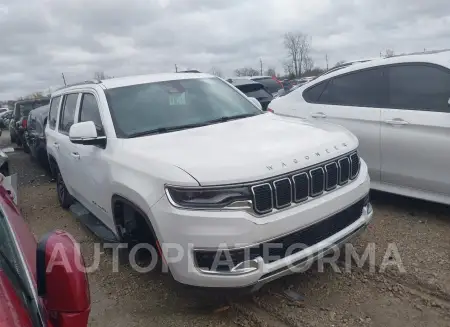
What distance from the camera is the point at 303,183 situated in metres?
3.09

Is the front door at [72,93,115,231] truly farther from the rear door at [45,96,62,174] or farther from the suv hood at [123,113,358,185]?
the rear door at [45,96,62,174]

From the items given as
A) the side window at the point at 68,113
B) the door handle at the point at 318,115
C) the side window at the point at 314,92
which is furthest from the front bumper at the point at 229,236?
the side window at the point at 314,92

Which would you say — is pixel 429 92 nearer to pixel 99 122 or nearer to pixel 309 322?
pixel 309 322

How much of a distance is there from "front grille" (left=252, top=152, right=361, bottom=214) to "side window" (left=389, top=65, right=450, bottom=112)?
1.47 m

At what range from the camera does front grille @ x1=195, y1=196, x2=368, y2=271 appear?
2.87 meters

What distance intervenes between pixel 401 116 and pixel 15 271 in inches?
159

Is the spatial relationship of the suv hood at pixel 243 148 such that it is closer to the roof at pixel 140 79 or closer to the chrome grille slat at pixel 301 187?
the chrome grille slat at pixel 301 187

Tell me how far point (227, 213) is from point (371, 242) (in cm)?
203

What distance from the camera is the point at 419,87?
4.62m

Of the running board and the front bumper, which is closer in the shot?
the front bumper

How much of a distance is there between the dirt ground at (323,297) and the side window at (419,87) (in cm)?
121

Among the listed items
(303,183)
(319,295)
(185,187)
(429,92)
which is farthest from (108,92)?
(429,92)

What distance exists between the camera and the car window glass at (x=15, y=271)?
59.9 inches

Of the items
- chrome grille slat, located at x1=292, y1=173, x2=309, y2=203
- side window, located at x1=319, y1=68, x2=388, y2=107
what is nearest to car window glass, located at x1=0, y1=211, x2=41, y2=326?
chrome grille slat, located at x1=292, y1=173, x2=309, y2=203
